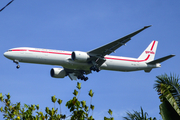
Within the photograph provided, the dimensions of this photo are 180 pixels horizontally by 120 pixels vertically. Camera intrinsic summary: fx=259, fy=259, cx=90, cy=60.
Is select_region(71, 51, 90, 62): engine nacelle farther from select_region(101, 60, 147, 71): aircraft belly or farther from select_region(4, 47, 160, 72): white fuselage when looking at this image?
select_region(101, 60, 147, 71): aircraft belly

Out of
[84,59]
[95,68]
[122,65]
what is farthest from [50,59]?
[122,65]

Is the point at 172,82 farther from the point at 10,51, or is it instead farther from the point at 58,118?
the point at 10,51

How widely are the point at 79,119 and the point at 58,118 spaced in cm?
90

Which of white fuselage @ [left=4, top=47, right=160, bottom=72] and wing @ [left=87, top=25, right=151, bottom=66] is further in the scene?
wing @ [left=87, top=25, right=151, bottom=66]

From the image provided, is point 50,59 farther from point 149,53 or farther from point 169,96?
point 169,96

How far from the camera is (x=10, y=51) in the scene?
118 ft

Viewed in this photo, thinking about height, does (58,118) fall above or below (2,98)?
below

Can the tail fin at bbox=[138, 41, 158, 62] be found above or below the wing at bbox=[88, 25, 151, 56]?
above

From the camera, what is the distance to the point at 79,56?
37750mm

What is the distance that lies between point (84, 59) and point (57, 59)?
4107 mm

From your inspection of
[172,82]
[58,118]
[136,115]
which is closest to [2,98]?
[58,118]

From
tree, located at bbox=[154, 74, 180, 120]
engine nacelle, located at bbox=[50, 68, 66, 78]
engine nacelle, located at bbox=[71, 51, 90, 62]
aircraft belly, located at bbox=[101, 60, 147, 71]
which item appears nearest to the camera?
tree, located at bbox=[154, 74, 180, 120]

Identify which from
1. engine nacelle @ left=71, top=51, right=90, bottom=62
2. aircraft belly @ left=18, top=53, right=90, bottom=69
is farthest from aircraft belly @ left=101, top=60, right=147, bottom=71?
aircraft belly @ left=18, top=53, right=90, bottom=69

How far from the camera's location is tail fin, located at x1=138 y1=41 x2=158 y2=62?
46.1m
